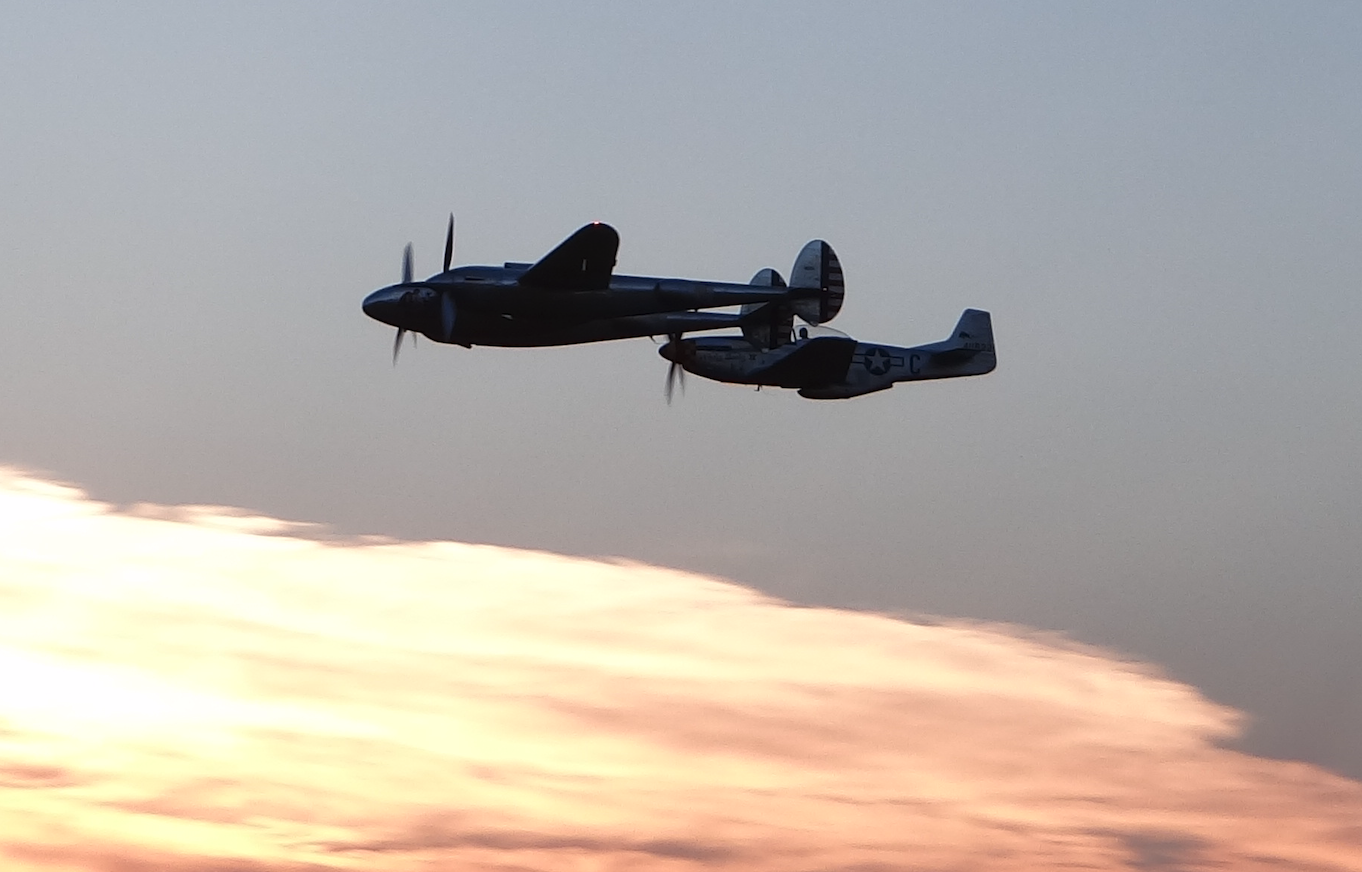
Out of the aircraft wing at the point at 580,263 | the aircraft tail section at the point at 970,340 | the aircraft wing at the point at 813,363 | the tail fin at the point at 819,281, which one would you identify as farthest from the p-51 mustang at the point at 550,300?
the aircraft tail section at the point at 970,340

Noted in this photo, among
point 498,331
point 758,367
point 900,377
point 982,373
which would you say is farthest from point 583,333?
point 982,373

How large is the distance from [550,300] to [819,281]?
19.3 meters

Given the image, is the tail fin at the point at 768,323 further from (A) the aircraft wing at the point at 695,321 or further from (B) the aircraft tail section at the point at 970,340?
(B) the aircraft tail section at the point at 970,340

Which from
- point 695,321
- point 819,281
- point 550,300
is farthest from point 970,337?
point 550,300

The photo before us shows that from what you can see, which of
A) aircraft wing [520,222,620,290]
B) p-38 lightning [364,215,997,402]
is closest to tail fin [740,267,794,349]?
p-38 lightning [364,215,997,402]

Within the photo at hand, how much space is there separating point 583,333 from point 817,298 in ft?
50.0

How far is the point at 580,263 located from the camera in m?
83.9

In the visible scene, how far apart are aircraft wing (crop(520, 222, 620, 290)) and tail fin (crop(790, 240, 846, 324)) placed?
15600 mm

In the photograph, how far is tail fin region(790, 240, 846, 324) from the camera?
98.1m

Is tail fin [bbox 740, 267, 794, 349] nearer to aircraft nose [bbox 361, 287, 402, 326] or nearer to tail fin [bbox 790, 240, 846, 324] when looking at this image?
tail fin [bbox 790, 240, 846, 324]

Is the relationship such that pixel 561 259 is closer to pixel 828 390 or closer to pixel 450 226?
pixel 450 226

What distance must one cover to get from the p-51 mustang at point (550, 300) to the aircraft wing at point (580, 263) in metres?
0.04

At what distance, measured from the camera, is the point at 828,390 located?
9694 centimetres

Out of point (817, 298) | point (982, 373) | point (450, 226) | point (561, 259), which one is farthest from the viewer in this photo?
point (982, 373)
